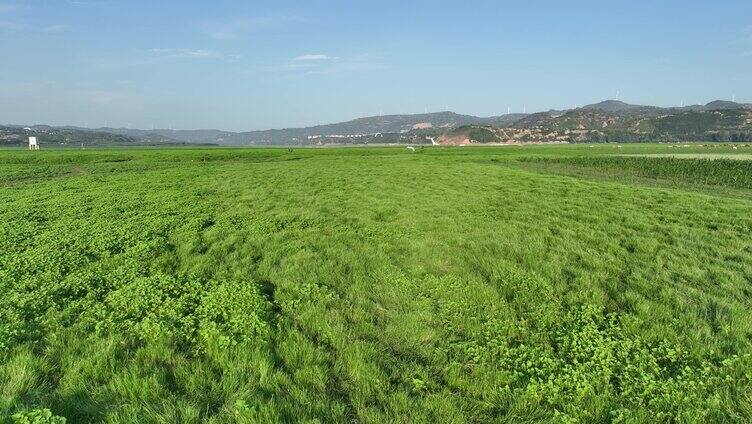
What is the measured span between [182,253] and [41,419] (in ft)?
25.4

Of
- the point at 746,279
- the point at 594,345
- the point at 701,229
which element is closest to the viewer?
the point at 594,345

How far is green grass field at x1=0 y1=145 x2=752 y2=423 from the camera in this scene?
4.96m

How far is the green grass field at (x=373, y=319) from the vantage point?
4957 millimetres

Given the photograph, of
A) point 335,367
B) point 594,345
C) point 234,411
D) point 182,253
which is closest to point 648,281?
point 594,345

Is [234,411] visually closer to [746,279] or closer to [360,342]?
[360,342]

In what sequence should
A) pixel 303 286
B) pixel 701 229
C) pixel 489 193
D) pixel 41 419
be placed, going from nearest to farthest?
1. pixel 41 419
2. pixel 303 286
3. pixel 701 229
4. pixel 489 193

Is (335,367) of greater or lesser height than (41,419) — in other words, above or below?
below

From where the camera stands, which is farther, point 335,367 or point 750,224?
point 750,224

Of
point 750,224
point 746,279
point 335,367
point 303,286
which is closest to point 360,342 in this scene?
point 335,367

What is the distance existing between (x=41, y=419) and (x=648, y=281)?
10.6m

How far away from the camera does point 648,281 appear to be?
935 centimetres

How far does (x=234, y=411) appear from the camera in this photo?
4.55 meters

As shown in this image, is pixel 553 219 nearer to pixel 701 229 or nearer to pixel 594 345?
pixel 701 229

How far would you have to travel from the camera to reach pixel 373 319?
24.8 ft
